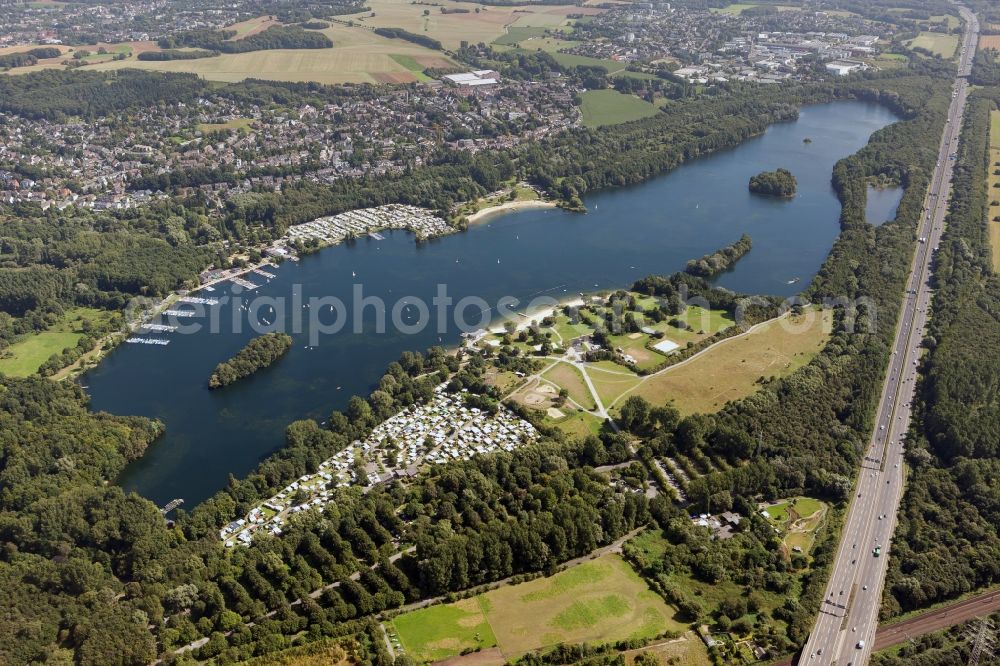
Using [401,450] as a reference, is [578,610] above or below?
below

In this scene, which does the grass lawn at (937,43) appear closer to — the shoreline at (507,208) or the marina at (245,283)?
the shoreline at (507,208)

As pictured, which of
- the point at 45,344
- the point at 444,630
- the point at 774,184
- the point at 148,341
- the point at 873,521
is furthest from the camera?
the point at 774,184

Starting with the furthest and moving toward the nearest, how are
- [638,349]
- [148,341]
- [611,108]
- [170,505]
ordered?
1. [611,108]
2. [148,341]
3. [638,349]
4. [170,505]

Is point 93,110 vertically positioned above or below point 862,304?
above

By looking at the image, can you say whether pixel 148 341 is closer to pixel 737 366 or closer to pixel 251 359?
pixel 251 359

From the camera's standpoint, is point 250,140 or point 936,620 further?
point 250,140

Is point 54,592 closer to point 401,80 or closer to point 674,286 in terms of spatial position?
point 674,286

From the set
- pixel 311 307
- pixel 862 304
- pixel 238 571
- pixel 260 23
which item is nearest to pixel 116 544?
pixel 238 571

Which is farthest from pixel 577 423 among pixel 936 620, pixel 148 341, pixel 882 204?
pixel 882 204
